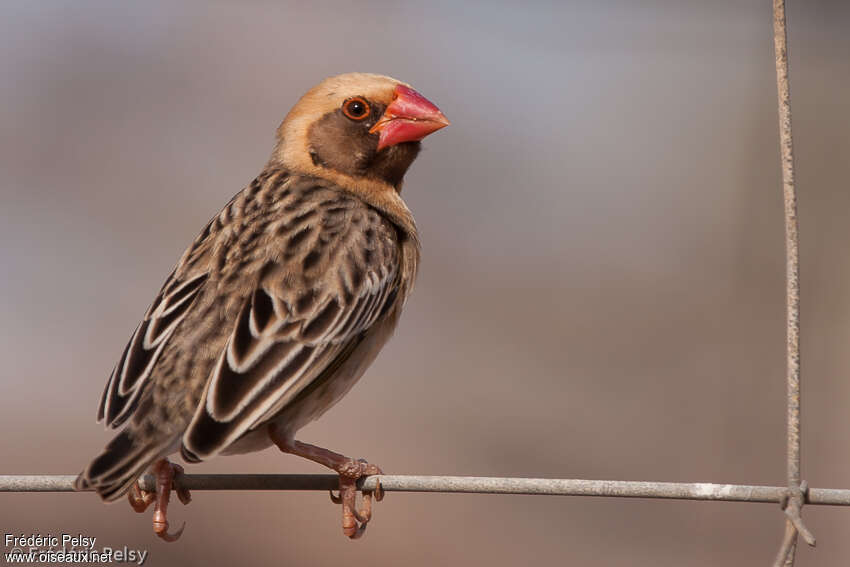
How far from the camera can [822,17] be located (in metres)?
15.7

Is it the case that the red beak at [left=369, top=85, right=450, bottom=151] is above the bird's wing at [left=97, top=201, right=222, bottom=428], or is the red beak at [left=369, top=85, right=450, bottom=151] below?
above

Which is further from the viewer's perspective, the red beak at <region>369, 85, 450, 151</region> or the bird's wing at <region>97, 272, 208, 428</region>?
the red beak at <region>369, 85, 450, 151</region>

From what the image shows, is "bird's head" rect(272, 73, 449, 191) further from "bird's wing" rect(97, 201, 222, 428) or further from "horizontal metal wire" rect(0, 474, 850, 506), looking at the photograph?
"horizontal metal wire" rect(0, 474, 850, 506)

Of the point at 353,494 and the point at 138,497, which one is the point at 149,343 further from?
the point at 353,494

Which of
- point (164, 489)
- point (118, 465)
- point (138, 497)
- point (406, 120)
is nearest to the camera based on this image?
point (118, 465)

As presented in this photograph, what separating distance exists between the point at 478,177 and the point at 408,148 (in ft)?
36.7

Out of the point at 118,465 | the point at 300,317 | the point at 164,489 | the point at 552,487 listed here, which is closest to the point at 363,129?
the point at 300,317

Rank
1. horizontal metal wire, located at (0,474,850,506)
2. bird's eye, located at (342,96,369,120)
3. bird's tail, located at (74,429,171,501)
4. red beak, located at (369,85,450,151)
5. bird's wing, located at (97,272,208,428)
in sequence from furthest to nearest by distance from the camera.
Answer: bird's eye, located at (342,96,369,120)
red beak, located at (369,85,450,151)
bird's wing, located at (97,272,208,428)
bird's tail, located at (74,429,171,501)
horizontal metal wire, located at (0,474,850,506)

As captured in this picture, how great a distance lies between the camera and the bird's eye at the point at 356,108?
4914 mm

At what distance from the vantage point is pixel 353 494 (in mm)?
4062

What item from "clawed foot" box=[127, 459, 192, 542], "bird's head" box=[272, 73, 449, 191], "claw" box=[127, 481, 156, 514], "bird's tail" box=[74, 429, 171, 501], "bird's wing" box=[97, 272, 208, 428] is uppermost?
"bird's head" box=[272, 73, 449, 191]

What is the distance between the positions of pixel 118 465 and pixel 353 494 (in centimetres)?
82

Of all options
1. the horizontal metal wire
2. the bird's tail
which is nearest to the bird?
the bird's tail

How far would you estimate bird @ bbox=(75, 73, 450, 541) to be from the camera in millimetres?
3744
